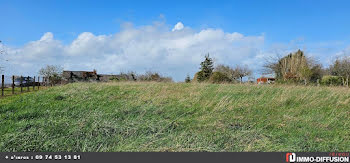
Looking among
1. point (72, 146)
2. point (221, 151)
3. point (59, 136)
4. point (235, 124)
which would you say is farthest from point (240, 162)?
point (59, 136)

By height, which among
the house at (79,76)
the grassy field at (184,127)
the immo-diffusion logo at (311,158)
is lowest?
the immo-diffusion logo at (311,158)

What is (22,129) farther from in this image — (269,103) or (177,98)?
(269,103)

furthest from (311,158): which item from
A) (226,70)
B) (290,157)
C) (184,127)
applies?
(226,70)

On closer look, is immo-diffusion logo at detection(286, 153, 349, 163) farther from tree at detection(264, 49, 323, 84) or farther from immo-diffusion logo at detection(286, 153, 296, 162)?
tree at detection(264, 49, 323, 84)

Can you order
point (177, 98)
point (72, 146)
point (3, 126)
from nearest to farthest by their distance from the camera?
1. point (72, 146)
2. point (3, 126)
3. point (177, 98)

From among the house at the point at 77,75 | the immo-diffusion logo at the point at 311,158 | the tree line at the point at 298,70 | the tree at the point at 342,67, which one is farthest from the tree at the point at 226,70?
the immo-diffusion logo at the point at 311,158

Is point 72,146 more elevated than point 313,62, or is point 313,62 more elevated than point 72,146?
point 313,62

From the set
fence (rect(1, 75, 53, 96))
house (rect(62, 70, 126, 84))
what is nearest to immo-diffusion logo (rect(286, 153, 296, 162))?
→ fence (rect(1, 75, 53, 96))

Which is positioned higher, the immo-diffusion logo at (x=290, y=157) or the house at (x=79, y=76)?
the house at (x=79, y=76)

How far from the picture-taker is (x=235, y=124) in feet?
17.1

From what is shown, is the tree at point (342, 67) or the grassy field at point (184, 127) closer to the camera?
the grassy field at point (184, 127)

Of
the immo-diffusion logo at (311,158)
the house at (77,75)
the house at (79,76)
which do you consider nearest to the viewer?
the immo-diffusion logo at (311,158)

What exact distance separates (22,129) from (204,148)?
3.79 meters

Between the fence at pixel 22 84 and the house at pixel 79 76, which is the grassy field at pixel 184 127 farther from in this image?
the house at pixel 79 76
